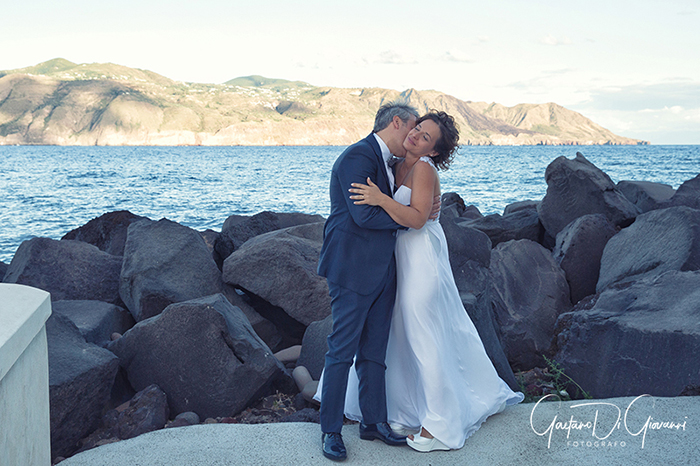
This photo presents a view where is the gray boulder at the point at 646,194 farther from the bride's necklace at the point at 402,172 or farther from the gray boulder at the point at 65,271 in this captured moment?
the gray boulder at the point at 65,271

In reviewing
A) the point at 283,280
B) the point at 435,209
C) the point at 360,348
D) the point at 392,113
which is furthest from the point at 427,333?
the point at 283,280

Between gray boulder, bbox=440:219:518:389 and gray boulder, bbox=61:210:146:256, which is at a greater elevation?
gray boulder, bbox=440:219:518:389

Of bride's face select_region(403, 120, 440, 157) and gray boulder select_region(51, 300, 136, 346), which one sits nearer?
bride's face select_region(403, 120, 440, 157)

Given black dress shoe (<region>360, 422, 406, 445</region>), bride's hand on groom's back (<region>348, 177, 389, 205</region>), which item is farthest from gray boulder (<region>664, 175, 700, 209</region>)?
bride's hand on groom's back (<region>348, 177, 389, 205</region>)

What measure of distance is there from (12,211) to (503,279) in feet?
75.7

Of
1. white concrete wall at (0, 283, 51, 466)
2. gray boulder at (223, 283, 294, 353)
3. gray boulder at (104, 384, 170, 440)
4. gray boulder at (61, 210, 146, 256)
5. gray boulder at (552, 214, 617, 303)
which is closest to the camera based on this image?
white concrete wall at (0, 283, 51, 466)

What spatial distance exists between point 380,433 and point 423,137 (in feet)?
5.96

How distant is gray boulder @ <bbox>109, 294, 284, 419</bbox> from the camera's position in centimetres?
423

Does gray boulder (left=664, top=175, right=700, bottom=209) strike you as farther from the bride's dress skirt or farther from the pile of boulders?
the bride's dress skirt

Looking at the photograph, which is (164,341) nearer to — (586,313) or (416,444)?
(416,444)

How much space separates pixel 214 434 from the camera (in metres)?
3.40

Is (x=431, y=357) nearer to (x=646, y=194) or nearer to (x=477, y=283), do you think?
(x=477, y=283)

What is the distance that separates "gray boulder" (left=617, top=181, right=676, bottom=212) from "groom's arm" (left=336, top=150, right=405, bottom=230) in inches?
309

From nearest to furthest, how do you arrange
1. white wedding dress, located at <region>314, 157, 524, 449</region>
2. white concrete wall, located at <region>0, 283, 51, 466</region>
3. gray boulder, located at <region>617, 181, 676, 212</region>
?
white concrete wall, located at <region>0, 283, 51, 466</region>
white wedding dress, located at <region>314, 157, 524, 449</region>
gray boulder, located at <region>617, 181, 676, 212</region>
